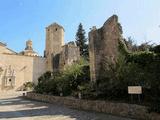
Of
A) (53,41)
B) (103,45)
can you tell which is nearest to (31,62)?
(53,41)

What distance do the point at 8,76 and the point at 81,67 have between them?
78.7 ft

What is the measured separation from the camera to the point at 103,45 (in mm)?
20219

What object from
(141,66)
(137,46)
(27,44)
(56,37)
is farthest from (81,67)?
(27,44)

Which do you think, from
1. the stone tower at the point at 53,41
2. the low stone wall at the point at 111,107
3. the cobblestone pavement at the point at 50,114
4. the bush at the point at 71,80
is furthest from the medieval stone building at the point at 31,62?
the cobblestone pavement at the point at 50,114

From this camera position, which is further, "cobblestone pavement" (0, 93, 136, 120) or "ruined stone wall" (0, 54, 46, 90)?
"ruined stone wall" (0, 54, 46, 90)

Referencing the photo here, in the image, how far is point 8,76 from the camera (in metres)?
41.8

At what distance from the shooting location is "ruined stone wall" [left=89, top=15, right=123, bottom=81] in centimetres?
1927

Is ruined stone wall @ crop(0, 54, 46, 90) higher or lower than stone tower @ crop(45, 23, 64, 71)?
lower

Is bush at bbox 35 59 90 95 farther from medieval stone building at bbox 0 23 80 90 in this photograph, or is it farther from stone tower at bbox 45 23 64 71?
stone tower at bbox 45 23 64 71

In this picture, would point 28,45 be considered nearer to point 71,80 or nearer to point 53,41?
point 53,41

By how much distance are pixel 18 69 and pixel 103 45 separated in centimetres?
2748

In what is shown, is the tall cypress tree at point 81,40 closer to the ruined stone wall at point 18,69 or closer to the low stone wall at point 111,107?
the ruined stone wall at point 18,69

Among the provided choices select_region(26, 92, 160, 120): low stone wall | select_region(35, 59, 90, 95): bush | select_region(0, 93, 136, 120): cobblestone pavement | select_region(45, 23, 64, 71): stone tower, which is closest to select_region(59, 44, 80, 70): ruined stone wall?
select_region(45, 23, 64, 71): stone tower

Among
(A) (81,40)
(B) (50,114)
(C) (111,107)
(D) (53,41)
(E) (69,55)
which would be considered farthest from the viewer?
(A) (81,40)
